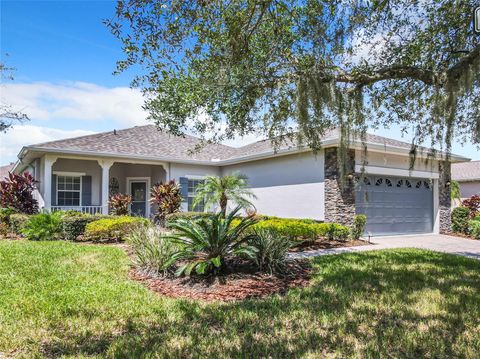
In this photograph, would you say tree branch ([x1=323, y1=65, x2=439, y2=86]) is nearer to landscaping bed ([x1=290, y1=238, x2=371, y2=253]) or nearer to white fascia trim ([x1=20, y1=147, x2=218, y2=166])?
landscaping bed ([x1=290, y1=238, x2=371, y2=253])

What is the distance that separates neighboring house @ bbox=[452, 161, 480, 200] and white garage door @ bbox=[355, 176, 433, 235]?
27.5ft

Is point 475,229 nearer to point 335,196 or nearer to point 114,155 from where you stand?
point 335,196

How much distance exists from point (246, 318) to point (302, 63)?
4736 mm

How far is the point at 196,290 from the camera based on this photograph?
5375 millimetres

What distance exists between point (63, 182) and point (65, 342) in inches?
518

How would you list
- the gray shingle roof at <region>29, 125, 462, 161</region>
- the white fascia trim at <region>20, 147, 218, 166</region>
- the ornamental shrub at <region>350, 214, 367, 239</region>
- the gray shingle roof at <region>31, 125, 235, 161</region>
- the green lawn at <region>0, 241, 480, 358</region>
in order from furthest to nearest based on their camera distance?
1. the gray shingle roof at <region>31, 125, 235, 161</region>
2. the gray shingle roof at <region>29, 125, 462, 161</region>
3. the white fascia trim at <region>20, 147, 218, 166</region>
4. the ornamental shrub at <region>350, 214, 367, 239</region>
5. the green lawn at <region>0, 241, 480, 358</region>

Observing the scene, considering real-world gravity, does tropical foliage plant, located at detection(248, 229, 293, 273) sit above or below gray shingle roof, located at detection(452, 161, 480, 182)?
below

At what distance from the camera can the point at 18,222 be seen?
11.3 meters

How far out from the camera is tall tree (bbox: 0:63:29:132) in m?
11.0

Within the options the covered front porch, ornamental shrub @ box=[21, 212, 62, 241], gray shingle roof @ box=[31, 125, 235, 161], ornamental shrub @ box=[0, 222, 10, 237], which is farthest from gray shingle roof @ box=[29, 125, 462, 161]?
ornamental shrub @ box=[21, 212, 62, 241]

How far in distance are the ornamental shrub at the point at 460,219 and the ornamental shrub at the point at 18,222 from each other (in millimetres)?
16707

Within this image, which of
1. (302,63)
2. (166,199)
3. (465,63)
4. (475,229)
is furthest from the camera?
(166,199)

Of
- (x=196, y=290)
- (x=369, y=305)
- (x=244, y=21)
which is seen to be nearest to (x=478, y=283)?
(x=369, y=305)

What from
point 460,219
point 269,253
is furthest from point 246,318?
point 460,219
